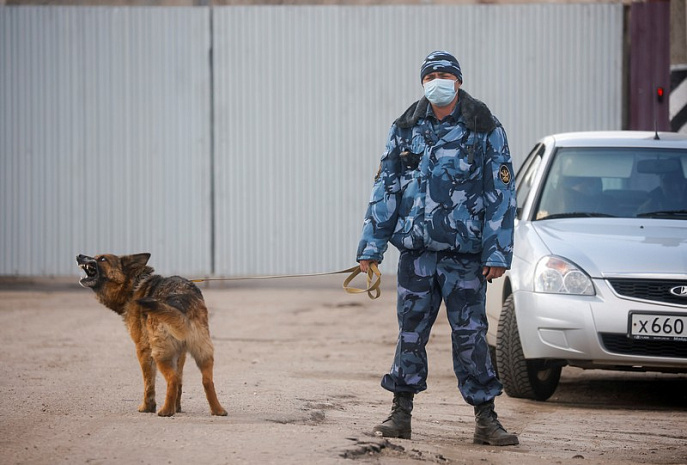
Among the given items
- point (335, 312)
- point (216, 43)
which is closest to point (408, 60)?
point (216, 43)

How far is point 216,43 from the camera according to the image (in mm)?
16000

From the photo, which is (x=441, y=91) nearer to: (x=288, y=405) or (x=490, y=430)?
(x=490, y=430)

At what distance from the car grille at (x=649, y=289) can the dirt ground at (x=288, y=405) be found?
76 centimetres

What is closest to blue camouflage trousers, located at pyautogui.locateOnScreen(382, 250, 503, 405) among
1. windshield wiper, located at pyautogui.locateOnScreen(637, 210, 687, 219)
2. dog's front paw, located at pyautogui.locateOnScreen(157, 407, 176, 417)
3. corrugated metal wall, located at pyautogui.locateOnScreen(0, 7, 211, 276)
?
dog's front paw, located at pyautogui.locateOnScreen(157, 407, 176, 417)

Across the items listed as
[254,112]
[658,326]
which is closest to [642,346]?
[658,326]

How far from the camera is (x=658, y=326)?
7.46m

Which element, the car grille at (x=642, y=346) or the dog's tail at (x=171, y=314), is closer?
the dog's tail at (x=171, y=314)

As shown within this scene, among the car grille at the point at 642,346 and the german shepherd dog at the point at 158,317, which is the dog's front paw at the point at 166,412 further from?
the car grille at the point at 642,346

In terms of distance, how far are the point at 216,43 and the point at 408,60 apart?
2.52 metres

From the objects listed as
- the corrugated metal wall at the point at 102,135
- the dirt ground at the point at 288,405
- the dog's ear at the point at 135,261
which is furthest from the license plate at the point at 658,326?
the corrugated metal wall at the point at 102,135

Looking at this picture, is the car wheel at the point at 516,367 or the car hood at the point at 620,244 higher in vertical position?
the car hood at the point at 620,244

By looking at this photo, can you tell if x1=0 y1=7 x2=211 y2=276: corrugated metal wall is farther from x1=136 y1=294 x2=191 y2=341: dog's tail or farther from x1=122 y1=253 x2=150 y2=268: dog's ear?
x1=136 y1=294 x2=191 y2=341: dog's tail

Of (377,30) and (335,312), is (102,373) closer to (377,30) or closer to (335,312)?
(335,312)

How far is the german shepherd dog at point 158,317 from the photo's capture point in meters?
6.48
